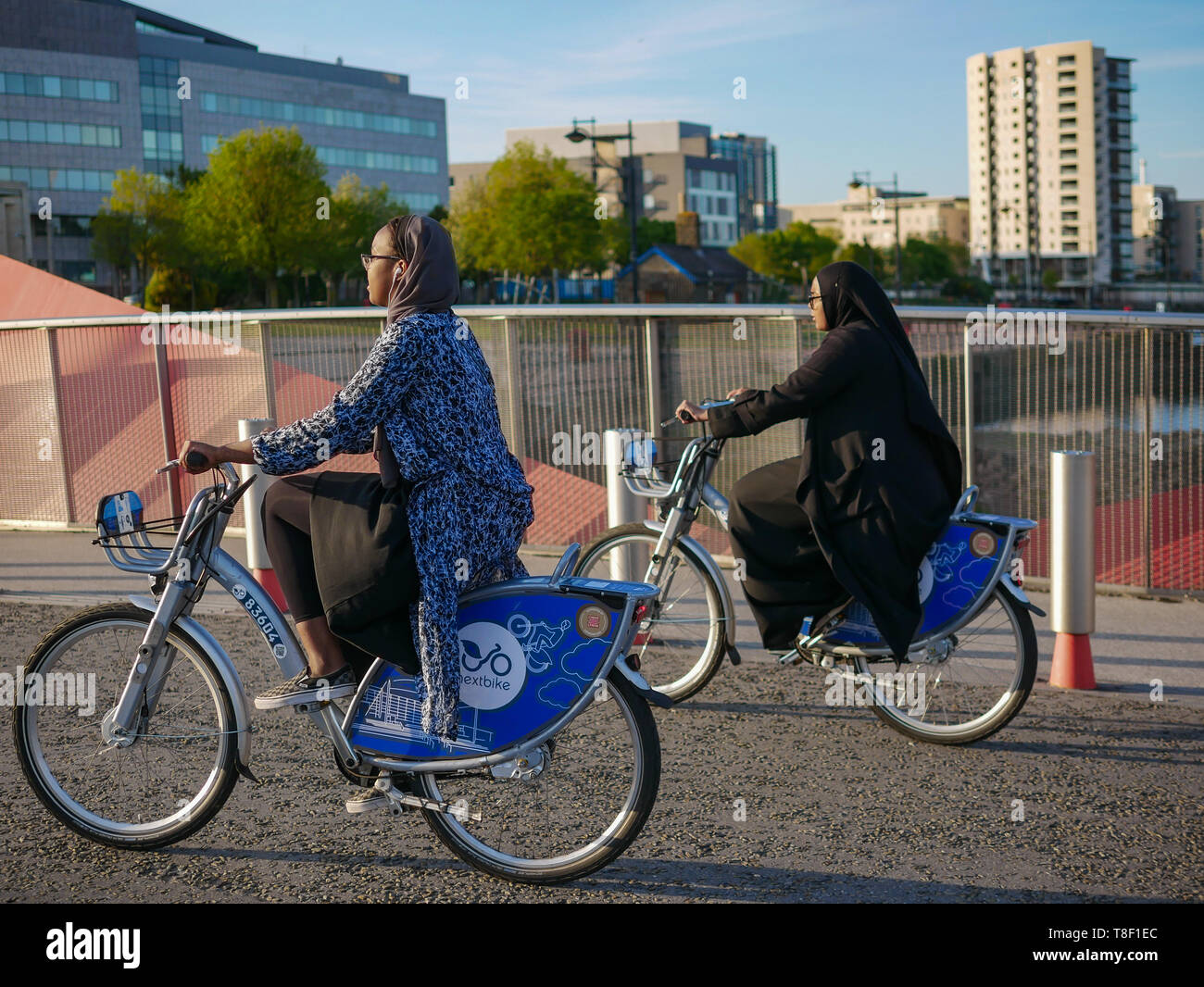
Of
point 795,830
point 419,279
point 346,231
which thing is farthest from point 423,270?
point 346,231

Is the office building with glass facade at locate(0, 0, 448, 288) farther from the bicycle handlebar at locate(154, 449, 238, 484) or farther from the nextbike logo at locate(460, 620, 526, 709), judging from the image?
the nextbike logo at locate(460, 620, 526, 709)

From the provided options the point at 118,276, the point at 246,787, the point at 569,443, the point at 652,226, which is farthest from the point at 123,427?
the point at 652,226

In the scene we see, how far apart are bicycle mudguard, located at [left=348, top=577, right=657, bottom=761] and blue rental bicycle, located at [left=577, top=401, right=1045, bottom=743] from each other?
84cm

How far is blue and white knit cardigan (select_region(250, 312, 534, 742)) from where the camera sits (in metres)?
3.62

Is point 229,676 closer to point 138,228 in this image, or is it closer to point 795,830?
point 795,830

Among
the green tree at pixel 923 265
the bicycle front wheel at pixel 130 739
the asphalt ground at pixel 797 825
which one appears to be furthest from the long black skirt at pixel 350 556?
the green tree at pixel 923 265

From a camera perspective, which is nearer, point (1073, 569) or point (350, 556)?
point (350, 556)

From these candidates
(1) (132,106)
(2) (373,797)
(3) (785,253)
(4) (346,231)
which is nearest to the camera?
(2) (373,797)

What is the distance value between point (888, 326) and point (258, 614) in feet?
8.41

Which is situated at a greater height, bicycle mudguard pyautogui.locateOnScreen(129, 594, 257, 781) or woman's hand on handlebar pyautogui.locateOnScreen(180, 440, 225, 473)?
woman's hand on handlebar pyautogui.locateOnScreen(180, 440, 225, 473)

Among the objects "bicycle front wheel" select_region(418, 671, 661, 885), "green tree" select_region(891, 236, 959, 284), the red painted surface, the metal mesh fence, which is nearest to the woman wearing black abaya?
the metal mesh fence

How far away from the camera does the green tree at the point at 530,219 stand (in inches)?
3199

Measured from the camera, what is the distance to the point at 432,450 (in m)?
3.65
